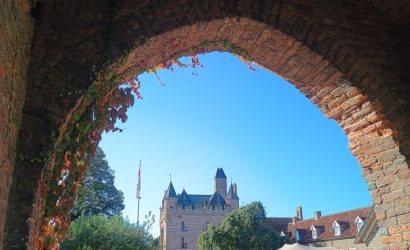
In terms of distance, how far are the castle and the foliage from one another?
31224 millimetres

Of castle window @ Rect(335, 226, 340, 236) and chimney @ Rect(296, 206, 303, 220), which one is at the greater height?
chimney @ Rect(296, 206, 303, 220)

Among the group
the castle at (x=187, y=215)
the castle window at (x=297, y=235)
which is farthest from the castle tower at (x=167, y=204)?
the castle window at (x=297, y=235)

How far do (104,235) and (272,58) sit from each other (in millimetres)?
14296

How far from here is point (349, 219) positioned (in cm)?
3378

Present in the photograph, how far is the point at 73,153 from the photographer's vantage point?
8.54 ft

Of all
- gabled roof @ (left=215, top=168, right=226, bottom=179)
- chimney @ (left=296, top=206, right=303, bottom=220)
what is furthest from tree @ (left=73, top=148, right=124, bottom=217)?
gabled roof @ (left=215, top=168, right=226, bottom=179)

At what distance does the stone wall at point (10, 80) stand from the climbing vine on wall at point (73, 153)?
0.77ft

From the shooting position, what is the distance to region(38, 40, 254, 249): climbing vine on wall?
2.50 meters

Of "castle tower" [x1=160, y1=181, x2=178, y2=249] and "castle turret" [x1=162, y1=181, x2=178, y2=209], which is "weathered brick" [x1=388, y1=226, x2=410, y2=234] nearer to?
"castle tower" [x1=160, y1=181, x2=178, y2=249]

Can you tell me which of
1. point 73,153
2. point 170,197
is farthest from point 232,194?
point 73,153

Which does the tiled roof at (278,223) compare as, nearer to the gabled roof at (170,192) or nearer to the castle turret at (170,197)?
the castle turret at (170,197)

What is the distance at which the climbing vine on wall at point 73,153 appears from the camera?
8.21 ft

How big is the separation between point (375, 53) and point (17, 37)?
3.03 metres

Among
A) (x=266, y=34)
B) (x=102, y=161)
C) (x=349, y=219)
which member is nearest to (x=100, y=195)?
(x=102, y=161)
